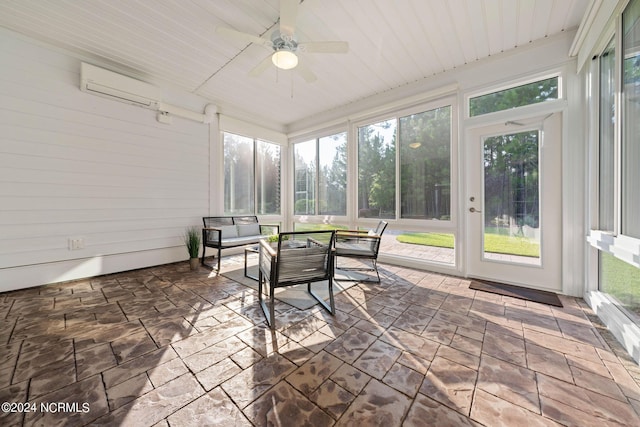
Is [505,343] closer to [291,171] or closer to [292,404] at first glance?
[292,404]

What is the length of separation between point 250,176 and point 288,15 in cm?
349

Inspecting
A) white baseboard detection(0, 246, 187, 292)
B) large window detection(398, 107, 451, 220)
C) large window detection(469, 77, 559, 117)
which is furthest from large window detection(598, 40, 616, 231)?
white baseboard detection(0, 246, 187, 292)

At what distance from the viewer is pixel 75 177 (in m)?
3.05

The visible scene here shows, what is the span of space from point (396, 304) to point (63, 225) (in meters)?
4.16

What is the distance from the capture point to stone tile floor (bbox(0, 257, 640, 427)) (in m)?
1.15

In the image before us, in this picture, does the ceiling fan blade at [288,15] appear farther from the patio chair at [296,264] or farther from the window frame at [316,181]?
the window frame at [316,181]

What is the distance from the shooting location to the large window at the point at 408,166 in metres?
3.49

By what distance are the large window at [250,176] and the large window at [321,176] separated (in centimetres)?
54

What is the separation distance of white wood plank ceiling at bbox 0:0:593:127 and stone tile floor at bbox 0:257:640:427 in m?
2.92

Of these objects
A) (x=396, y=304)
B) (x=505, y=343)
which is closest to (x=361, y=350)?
(x=396, y=304)

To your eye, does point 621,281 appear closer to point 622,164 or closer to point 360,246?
point 622,164

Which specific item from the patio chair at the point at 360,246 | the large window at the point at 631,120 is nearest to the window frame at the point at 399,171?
the patio chair at the point at 360,246

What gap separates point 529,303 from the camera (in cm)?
243

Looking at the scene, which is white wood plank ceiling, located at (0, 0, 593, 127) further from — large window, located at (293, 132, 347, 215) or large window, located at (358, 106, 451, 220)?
large window, located at (293, 132, 347, 215)
